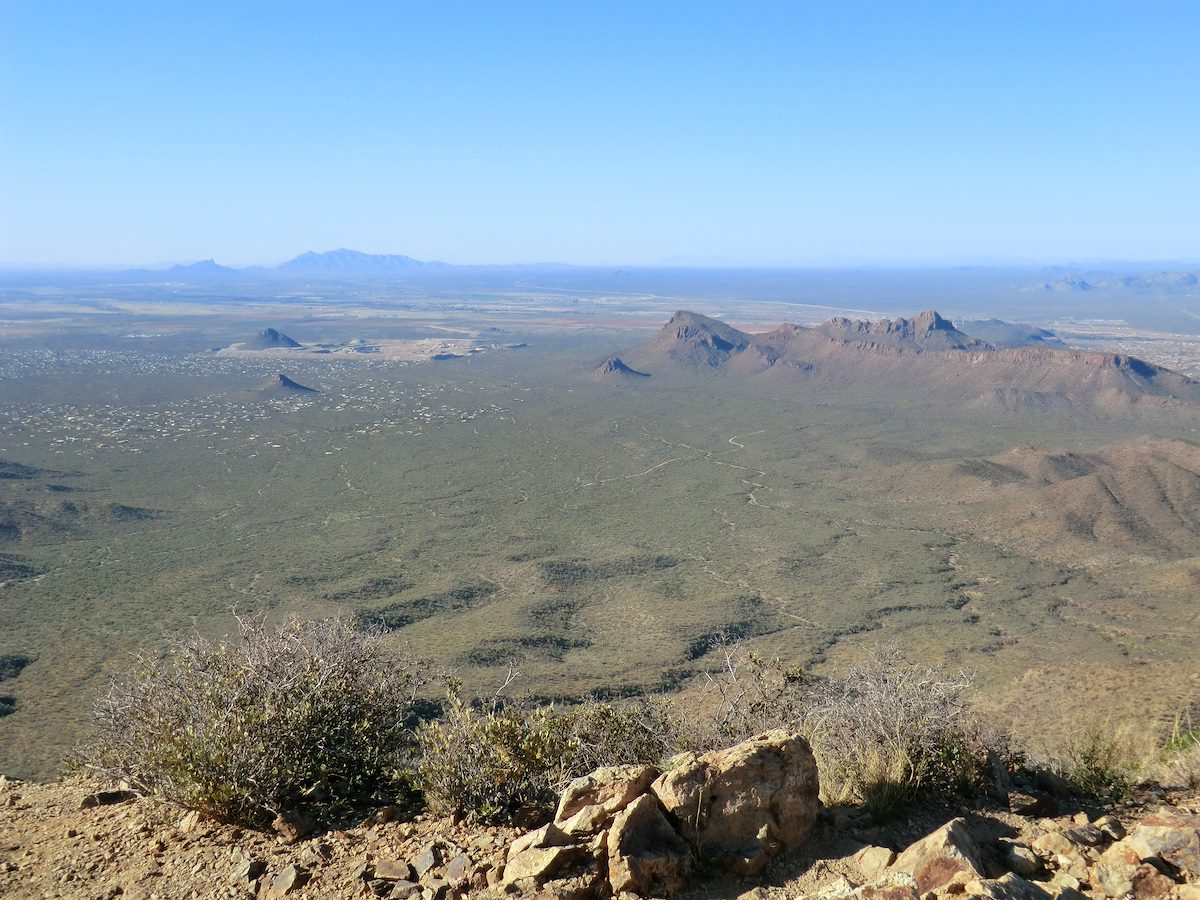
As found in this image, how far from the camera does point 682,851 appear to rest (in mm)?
6320

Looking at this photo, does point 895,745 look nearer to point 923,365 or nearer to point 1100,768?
point 1100,768

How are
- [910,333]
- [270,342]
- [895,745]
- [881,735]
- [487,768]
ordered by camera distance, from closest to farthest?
[487,768] → [895,745] → [881,735] → [910,333] → [270,342]

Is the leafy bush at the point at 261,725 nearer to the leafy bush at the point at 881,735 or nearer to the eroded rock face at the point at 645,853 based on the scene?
the eroded rock face at the point at 645,853

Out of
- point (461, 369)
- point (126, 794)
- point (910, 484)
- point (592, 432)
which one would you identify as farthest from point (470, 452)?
point (126, 794)

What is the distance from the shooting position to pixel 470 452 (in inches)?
3049

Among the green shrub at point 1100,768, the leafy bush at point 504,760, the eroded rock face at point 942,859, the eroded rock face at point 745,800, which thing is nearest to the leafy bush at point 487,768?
the leafy bush at point 504,760

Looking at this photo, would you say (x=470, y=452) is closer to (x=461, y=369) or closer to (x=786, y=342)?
(x=461, y=369)

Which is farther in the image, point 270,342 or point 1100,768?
point 270,342

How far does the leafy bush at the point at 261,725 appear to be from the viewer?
7754mm

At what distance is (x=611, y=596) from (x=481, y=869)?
35219 millimetres

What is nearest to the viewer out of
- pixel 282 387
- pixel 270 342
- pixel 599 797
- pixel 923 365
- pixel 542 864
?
pixel 542 864

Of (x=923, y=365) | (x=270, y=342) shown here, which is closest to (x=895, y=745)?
(x=923, y=365)

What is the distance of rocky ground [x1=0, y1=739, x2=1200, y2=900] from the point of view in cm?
602

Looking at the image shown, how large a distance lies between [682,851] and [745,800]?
2.02 feet
